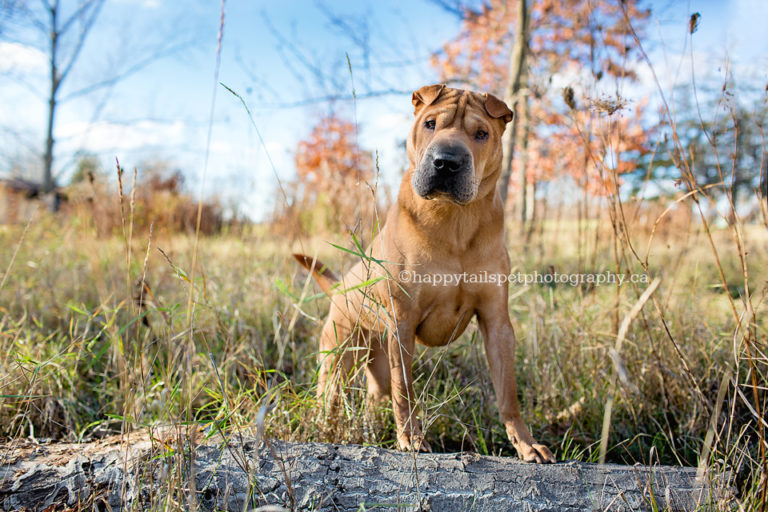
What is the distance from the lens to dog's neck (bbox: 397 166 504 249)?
1991 millimetres

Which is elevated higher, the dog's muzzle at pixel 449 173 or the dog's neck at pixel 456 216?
the dog's muzzle at pixel 449 173

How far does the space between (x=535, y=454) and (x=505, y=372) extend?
0.33 metres

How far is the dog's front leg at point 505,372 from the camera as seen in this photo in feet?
6.15

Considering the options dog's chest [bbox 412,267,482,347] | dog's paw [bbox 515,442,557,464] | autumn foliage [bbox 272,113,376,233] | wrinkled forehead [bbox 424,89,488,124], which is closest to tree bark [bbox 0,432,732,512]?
dog's paw [bbox 515,442,557,464]

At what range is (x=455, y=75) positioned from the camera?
25.9 ft

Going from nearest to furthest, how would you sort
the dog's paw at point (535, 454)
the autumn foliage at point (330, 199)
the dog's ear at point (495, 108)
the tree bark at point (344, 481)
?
the tree bark at point (344, 481), the dog's paw at point (535, 454), the dog's ear at point (495, 108), the autumn foliage at point (330, 199)

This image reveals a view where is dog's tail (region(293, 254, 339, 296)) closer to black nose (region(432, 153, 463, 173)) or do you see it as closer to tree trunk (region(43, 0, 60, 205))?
black nose (region(432, 153, 463, 173))

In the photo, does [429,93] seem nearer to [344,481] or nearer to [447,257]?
[447,257]

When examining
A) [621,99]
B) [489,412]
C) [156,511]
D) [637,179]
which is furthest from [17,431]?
[637,179]

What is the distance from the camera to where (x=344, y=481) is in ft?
5.29

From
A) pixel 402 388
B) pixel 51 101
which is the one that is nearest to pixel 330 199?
pixel 402 388

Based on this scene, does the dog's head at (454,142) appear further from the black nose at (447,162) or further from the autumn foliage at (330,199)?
the autumn foliage at (330,199)

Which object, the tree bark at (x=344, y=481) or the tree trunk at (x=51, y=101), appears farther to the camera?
the tree trunk at (x=51, y=101)

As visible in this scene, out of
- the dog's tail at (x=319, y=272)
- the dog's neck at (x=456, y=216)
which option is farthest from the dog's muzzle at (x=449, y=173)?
the dog's tail at (x=319, y=272)
